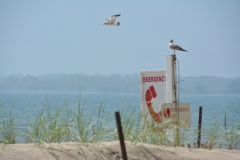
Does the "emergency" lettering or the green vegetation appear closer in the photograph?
the green vegetation

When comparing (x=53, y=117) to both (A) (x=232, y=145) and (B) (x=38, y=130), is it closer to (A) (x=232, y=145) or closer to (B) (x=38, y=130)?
(B) (x=38, y=130)

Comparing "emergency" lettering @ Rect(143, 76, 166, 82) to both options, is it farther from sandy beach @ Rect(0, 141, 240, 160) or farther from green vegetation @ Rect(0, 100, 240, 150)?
sandy beach @ Rect(0, 141, 240, 160)

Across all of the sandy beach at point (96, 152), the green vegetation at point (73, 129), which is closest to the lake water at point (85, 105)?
the green vegetation at point (73, 129)

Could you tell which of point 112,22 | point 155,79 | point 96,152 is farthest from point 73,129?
point 112,22

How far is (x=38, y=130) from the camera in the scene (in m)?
6.58

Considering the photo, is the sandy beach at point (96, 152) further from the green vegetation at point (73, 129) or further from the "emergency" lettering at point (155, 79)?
the "emergency" lettering at point (155, 79)

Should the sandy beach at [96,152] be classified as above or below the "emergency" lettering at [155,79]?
below

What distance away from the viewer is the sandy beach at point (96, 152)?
5953mm

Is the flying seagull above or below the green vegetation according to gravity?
above

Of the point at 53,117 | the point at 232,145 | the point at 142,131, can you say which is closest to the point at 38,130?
the point at 53,117

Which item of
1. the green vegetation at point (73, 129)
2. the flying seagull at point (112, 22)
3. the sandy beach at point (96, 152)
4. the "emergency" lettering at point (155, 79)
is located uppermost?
the flying seagull at point (112, 22)

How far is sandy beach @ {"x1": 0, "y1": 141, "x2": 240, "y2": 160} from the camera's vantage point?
595cm

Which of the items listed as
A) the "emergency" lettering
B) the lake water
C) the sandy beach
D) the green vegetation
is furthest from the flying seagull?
the sandy beach

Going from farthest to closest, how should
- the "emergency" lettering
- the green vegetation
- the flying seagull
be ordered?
the flying seagull
the "emergency" lettering
the green vegetation
